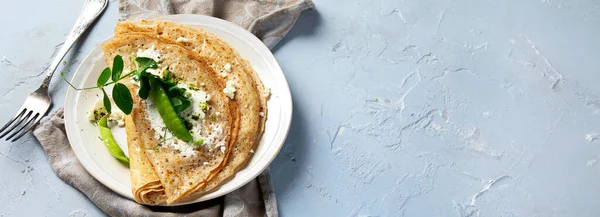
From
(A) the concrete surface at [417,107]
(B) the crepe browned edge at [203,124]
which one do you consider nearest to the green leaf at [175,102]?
(B) the crepe browned edge at [203,124]

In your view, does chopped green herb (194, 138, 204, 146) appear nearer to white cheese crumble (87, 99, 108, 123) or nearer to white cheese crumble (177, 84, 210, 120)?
white cheese crumble (177, 84, 210, 120)

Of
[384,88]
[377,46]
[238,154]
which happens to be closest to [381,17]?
[377,46]

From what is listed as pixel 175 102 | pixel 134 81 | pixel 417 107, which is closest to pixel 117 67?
pixel 134 81

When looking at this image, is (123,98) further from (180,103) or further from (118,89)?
(180,103)

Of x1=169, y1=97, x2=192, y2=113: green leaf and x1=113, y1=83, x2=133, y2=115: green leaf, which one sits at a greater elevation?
x1=113, y1=83, x2=133, y2=115: green leaf

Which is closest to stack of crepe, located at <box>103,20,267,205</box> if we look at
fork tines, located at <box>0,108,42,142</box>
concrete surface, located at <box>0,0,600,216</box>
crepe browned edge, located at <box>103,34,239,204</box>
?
crepe browned edge, located at <box>103,34,239,204</box>

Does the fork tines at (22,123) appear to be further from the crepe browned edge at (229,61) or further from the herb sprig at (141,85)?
the crepe browned edge at (229,61)
